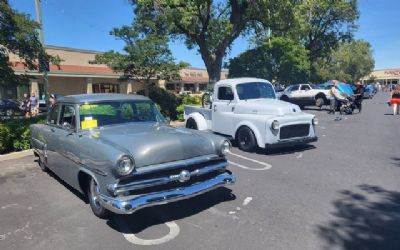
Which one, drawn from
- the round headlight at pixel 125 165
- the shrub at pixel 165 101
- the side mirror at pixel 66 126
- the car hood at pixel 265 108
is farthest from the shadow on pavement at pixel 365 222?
the shrub at pixel 165 101

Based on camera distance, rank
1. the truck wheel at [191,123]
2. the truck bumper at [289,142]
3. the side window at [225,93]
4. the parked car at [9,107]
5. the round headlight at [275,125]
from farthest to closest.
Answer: the parked car at [9,107], the truck wheel at [191,123], the side window at [225,93], the truck bumper at [289,142], the round headlight at [275,125]

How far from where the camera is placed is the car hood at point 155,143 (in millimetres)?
4551

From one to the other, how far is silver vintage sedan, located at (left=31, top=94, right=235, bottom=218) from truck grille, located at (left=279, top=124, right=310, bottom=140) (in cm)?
350

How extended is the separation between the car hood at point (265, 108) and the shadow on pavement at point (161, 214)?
368 centimetres

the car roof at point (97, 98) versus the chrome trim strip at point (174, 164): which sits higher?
the car roof at point (97, 98)

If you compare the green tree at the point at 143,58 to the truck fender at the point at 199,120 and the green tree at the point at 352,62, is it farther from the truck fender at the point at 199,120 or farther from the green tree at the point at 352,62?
the green tree at the point at 352,62

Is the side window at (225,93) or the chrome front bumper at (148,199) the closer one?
the chrome front bumper at (148,199)

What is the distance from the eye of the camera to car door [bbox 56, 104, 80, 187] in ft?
17.4

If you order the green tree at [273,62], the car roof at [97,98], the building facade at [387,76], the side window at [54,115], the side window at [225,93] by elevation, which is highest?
the building facade at [387,76]

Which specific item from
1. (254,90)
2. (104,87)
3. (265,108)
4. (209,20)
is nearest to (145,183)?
(265,108)

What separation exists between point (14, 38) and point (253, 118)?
298 inches

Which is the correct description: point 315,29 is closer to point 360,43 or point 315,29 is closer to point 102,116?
point 102,116

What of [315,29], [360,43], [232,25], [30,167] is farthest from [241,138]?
[360,43]

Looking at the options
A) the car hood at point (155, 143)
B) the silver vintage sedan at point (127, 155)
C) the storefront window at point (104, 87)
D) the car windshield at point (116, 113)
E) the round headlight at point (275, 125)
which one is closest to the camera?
the silver vintage sedan at point (127, 155)
